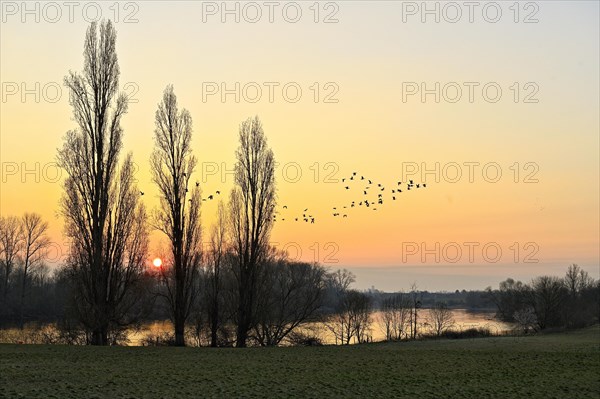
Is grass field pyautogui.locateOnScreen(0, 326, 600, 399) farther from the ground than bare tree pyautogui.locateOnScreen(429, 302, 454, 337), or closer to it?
farther from the ground

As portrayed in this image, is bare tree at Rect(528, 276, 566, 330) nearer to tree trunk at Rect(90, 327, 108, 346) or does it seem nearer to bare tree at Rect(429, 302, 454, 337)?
bare tree at Rect(429, 302, 454, 337)

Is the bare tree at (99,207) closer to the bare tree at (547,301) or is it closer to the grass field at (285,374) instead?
the grass field at (285,374)

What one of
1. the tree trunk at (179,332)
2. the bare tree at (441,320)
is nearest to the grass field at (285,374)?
the tree trunk at (179,332)

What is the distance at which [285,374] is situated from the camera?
2028cm

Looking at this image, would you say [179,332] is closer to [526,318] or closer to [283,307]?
[283,307]

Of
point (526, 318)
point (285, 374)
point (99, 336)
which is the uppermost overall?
point (285, 374)

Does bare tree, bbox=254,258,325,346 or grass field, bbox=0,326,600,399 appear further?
bare tree, bbox=254,258,325,346

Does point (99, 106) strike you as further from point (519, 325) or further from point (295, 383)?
point (519, 325)

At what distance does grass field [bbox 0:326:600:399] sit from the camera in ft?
52.7

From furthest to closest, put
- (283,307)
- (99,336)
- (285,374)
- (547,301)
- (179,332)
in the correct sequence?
1. (547,301)
2. (283,307)
3. (179,332)
4. (99,336)
5. (285,374)

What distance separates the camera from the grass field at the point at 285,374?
1606 centimetres

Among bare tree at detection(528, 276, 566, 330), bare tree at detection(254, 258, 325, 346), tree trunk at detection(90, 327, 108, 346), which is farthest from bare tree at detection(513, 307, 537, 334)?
tree trunk at detection(90, 327, 108, 346)

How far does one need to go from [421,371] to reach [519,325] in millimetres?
63401

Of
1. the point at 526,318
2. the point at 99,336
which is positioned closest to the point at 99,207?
the point at 99,336
